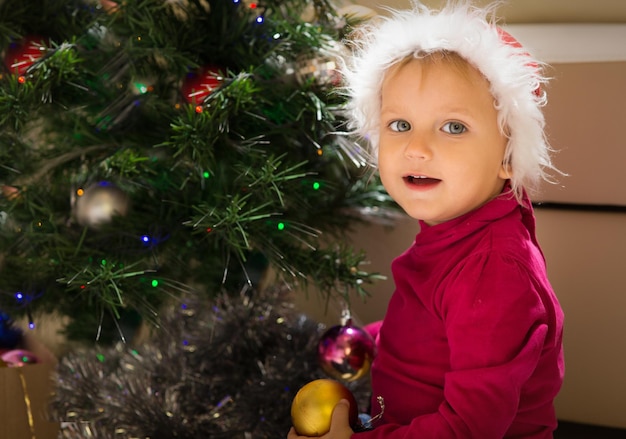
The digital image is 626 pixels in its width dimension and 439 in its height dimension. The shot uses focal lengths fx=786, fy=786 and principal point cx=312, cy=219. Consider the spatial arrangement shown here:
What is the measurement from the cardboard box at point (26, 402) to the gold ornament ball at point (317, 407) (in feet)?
1.53

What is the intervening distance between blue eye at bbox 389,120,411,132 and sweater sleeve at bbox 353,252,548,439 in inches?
6.3

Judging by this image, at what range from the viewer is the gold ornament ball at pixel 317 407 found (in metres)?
0.82

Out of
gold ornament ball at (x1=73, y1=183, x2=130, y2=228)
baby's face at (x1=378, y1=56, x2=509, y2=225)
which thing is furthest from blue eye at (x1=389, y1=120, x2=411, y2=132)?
gold ornament ball at (x1=73, y1=183, x2=130, y2=228)

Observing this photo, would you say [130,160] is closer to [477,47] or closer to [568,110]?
[477,47]

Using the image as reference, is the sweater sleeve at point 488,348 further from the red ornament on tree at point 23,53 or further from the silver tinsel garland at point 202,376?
the red ornament on tree at point 23,53

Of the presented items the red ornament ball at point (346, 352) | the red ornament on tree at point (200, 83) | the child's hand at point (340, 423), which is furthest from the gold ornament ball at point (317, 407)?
A: the red ornament on tree at point (200, 83)

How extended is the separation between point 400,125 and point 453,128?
0.06 meters

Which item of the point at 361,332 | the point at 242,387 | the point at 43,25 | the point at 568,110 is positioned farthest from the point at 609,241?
the point at 43,25

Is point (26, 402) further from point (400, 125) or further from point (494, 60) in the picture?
point (494, 60)

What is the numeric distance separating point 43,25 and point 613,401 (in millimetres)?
957

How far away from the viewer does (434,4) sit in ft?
3.76

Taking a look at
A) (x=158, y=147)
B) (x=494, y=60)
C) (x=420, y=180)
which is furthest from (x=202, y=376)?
(x=494, y=60)

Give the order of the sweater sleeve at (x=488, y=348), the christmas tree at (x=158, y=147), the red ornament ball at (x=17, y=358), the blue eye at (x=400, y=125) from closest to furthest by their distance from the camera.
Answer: the sweater sleeve at (x=488, y=348)
the blue eye at (x=400, y=125)
the christmas tree at (x=158, y=147)
the red ornament ball at (x=17, y=358)

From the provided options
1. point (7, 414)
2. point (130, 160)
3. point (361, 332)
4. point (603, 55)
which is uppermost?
point (603, 55)
